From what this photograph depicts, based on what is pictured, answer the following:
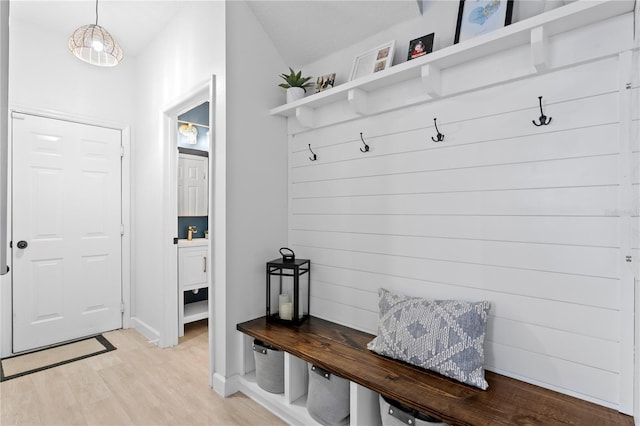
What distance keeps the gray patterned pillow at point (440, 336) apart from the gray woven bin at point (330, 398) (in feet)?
0.86

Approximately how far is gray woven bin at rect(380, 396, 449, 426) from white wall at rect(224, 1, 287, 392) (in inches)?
44.2

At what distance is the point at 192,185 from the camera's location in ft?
12.1

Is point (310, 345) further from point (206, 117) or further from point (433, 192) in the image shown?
point (206, 117)

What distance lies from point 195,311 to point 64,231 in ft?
4.63

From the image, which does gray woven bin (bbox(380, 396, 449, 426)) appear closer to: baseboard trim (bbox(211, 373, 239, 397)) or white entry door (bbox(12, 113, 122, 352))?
baseboard trim (bbox(211, 373, 239, 397))

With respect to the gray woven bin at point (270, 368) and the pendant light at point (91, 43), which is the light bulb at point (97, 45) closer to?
the pendant light at point (91, 43)

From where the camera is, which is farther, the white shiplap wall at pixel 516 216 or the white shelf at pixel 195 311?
the white shelf at pixel 195 311

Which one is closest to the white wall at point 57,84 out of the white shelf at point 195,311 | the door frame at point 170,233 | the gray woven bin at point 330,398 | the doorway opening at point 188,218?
the doorway opening at point 188,218

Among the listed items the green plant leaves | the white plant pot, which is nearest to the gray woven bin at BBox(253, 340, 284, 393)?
the white plant pot

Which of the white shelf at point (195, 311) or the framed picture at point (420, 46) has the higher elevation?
the framed picture at point (420, 46)

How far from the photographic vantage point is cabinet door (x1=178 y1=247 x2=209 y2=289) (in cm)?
315

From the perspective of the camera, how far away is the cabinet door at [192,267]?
315 cm

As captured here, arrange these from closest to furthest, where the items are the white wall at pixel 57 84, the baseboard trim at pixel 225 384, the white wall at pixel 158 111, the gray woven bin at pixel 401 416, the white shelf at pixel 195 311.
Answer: the gray woven bin at pixel 401 416, the baseboard trim at pixel 225 384, the white wall at pixel 158 111, the white wall at pixel 57 84, the white shelf at pixel 195 311

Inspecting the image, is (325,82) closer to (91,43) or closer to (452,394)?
(91,43)
